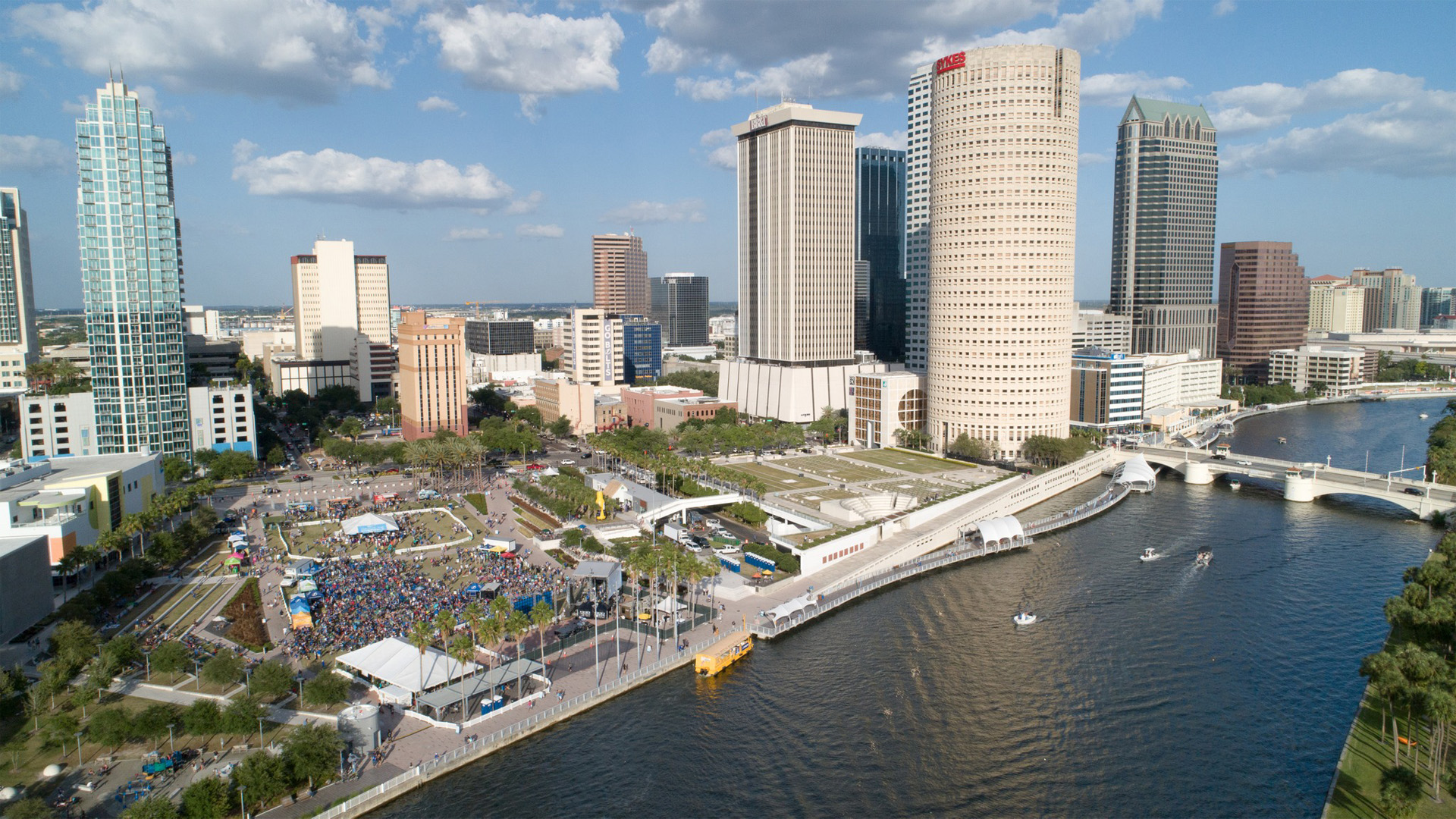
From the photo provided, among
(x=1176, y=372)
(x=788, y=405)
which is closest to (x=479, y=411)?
(x=788, y=405)

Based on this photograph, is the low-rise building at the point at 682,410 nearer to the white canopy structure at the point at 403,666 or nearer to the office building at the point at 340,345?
the office building at the point at 340,345

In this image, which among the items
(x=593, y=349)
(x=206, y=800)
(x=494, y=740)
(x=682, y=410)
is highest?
(x=593, y=349)

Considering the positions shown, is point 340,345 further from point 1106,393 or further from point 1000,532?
point 1000,532

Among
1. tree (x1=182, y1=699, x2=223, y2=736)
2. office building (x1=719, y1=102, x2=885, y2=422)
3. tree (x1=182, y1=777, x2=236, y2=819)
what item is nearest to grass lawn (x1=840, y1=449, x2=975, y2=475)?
office building (x1=719, y1=102, x2=885, y2=422)

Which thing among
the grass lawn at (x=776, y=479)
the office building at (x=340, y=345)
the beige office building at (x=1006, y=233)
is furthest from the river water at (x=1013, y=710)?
the office building at (x=340, y=345)

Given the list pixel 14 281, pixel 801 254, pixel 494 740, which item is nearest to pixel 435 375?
pixel 801 254

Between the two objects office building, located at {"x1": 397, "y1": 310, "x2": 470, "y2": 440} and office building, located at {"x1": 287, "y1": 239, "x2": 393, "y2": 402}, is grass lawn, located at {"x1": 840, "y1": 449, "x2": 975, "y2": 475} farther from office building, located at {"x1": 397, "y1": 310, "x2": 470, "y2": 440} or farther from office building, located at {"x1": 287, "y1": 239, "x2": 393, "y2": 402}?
office building, located at {"x1": 287, "y1": 239, "x2": 393, "y2": 402}
